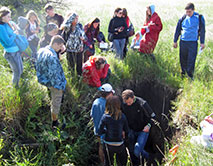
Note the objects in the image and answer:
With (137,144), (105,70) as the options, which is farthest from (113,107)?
(105,70)

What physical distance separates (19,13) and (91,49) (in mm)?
3810

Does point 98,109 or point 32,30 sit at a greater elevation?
point 32,30

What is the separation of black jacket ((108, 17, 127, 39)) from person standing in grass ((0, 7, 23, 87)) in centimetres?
255

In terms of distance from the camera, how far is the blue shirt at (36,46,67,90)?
3.30 m

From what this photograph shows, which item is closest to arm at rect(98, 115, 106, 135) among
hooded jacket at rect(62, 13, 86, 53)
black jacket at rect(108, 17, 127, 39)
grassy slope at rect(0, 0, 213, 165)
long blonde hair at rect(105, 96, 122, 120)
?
long blonde hair at rect(105, 96, 122, 120)

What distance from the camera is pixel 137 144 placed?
427cm

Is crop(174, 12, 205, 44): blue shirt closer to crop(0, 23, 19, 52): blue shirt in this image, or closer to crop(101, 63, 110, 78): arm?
crop(101, 63, 110, 78): arm

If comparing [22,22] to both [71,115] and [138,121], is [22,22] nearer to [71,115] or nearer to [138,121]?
[71,115]

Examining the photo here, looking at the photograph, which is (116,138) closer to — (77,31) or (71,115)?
(71,115)

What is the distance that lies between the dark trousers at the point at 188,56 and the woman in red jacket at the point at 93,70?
2088mm

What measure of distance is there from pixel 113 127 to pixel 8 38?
7.63 feet

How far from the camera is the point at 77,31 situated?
14.1 ft

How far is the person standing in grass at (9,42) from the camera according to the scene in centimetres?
378

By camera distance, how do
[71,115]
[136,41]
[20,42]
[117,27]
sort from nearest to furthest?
[20,42], [71,115], [117,27], [136,41]
